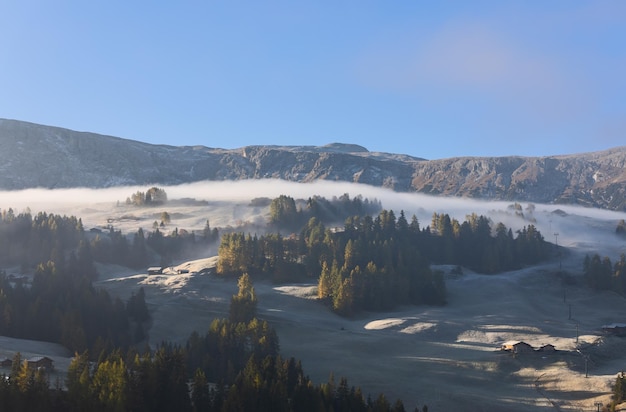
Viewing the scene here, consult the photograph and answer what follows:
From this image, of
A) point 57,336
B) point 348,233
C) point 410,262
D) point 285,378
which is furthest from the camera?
point 348,233

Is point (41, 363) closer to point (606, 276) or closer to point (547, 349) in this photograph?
point (547, 349)

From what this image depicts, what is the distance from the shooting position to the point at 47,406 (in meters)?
58.3

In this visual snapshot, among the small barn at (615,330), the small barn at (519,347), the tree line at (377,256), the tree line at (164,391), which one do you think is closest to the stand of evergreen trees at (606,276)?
the tree line at (377,256)

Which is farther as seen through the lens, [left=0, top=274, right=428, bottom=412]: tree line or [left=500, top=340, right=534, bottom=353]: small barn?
[left=500, top=340, right=534, bottom=353]: small barn

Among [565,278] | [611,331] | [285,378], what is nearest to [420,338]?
[611,331]

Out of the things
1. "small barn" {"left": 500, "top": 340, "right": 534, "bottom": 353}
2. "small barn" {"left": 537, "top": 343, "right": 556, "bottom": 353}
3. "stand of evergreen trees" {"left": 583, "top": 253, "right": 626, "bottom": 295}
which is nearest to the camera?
"small barn" {"left": 500, "top": 340, "right": 534, "bottom": 353}

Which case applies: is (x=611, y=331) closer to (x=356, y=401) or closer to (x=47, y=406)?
(x=356, y=401)

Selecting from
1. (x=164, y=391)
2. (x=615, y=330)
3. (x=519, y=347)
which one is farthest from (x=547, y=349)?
(x=164, y=391)

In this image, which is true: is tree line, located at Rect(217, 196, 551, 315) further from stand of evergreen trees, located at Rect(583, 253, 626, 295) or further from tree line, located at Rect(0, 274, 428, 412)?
tree line, located at Rect(0, 274, 428, 412)

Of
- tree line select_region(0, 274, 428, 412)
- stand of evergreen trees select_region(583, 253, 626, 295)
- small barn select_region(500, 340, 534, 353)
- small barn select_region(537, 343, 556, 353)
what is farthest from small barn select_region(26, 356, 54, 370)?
stand of evergreen trees select_region(583, 253, 626, 295)

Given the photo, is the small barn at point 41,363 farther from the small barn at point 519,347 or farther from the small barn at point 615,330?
the small barn at point 615,330

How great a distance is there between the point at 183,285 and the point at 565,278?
84.2 metres

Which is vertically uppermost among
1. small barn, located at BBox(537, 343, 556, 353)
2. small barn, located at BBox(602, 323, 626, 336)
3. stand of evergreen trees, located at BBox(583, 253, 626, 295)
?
stand of evergreen trees, located at BBox(583, 253, 626, 295)

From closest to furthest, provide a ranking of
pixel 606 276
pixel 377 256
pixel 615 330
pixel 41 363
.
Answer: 1. pixel 41 363
2. pixel 615 330
3. pixel 606 276
4. pixel 377 256
